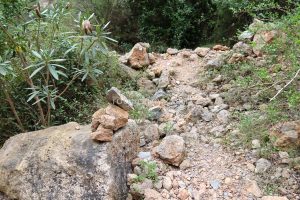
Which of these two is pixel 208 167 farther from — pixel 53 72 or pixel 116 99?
pixel 53 72

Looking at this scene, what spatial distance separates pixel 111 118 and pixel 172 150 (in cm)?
52

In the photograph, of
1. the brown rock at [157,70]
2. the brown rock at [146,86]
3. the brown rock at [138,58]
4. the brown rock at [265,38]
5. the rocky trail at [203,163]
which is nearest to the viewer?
the rocky trail at [203,163]

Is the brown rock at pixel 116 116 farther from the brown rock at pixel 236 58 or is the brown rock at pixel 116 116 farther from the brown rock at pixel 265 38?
the brown rock at pixel 236 58

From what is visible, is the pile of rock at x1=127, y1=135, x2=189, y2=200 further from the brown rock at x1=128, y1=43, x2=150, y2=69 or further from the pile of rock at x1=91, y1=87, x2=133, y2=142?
the brown rock at x1=128, y1=43, x2=150, y2=69

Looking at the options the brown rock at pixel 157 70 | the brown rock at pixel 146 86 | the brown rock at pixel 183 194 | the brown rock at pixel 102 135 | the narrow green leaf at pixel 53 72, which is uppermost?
the narrow green leaf at pixel 53 72

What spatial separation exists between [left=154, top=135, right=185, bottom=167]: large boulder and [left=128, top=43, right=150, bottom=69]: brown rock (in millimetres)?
1764

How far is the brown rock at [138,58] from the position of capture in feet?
14.7

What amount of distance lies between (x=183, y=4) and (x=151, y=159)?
389 centimetres

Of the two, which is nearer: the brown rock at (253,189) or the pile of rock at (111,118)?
the brown rock at (253,189)

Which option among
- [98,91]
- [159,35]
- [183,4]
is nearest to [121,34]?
[159,35]

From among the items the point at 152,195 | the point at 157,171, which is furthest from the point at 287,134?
the point at 152,195

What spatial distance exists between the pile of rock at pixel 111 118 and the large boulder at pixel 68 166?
5 centimetres

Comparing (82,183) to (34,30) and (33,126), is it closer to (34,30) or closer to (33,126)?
(33,126)

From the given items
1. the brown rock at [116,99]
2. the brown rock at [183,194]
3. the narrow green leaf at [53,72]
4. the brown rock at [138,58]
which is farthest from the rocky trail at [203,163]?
the narrow green leaf at [53,72]
